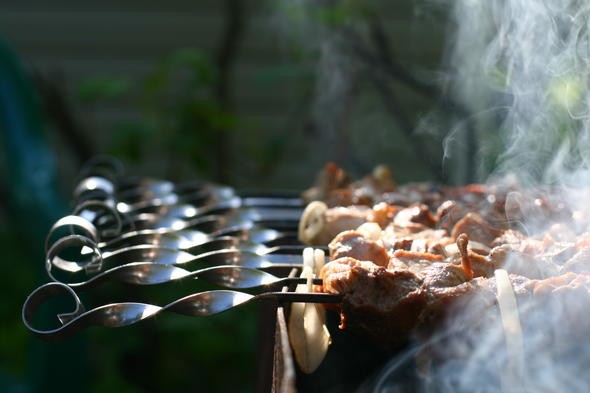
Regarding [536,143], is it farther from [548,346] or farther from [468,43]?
[548,346]

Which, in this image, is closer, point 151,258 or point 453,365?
point 453,365

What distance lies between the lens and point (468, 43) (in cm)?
415

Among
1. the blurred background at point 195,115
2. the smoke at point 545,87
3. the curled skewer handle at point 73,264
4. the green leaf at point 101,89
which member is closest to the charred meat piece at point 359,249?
the curled skewer handle at point 73,264

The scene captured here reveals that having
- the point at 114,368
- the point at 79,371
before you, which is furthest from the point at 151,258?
the point at 114,368

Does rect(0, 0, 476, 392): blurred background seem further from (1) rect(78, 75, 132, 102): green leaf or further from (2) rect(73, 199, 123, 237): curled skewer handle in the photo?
(2) rect(73, 199, 123, 237): curled skewer handle

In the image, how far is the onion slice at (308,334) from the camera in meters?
2.01

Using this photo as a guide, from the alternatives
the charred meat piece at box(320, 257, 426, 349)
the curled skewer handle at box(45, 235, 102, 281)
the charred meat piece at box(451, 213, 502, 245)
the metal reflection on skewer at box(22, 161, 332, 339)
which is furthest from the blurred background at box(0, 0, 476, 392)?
the charred meat piece at box(320, 257, 426, 349)

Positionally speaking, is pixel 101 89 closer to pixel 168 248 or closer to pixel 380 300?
pixel 168 248

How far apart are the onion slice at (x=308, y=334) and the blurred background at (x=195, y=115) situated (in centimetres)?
240

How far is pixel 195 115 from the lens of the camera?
251 inches

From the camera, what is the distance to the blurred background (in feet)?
15.7

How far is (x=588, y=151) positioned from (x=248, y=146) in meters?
4.70

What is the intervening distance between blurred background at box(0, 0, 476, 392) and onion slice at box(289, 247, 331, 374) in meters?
2.40

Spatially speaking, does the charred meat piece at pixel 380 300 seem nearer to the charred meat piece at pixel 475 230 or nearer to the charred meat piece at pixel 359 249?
the charred meat piece at pixel 359 249
